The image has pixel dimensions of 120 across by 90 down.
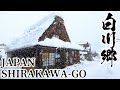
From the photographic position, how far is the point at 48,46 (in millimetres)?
3014

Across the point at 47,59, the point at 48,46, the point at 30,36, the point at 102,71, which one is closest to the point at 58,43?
the point at 48,46

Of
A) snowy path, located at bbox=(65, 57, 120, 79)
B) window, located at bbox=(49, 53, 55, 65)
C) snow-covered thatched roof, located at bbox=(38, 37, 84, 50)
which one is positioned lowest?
snowy path, located at bbox=(65, 57, 120, 79)

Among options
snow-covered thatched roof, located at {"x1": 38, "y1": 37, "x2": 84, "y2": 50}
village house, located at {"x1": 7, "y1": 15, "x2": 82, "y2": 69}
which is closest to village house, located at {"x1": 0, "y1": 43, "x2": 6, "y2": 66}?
village house, located at {"x1": 7, "y1": 15, "x2": 82, "y2": 69}

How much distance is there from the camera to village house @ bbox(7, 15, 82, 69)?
9.82 ft

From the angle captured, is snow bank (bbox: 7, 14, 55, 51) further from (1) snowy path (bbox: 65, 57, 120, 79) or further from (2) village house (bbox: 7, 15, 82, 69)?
(1) snowy path (bbox: 65, 57, 120, 79)

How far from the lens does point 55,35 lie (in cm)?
305

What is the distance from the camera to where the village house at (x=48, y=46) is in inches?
118

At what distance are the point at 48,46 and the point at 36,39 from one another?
16cm

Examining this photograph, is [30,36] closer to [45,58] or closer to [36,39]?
[36,39]

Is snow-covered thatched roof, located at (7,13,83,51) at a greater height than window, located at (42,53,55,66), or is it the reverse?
snow-covered thatched roof, located at (7,13,83,51)

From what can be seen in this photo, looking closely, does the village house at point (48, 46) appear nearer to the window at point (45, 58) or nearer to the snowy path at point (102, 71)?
the window at point (45, 58)

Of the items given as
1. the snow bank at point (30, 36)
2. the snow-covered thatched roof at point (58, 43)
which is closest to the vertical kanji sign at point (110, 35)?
the snow-covered thatched roof at point (58, 43)
